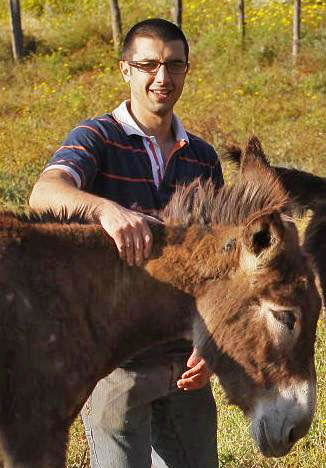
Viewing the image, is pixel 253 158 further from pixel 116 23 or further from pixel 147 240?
pixel 116 23

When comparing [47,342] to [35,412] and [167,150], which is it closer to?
[35,412]

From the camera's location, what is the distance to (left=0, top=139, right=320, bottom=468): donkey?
2.85 m

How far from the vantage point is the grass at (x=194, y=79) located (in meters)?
17.4

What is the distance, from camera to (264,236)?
9.61 feet

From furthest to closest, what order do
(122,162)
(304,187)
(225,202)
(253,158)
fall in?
(304,187), (122,162), (253,158), (225,202)

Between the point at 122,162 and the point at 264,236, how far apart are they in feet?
3.07

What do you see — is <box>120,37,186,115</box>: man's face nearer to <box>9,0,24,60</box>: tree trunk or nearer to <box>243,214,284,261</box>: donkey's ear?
<box>243,214,284,261</box>: donkey's ear

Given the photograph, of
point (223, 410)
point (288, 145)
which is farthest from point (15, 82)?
point (223, 410)

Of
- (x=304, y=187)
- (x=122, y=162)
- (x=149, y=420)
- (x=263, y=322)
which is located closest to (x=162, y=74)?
(x=122, y=162)

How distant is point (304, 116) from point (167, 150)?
59.7 feet

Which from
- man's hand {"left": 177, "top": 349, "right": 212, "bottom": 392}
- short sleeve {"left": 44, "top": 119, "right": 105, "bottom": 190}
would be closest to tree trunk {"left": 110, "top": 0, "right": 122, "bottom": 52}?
short sleeve {"left": 44, "top": 119, "right": 105, "bottom": 190}

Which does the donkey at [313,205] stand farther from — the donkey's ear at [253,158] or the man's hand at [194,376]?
the man's hand at [194,376]

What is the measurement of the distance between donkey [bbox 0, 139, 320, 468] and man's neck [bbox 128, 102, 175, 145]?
2.16 ft

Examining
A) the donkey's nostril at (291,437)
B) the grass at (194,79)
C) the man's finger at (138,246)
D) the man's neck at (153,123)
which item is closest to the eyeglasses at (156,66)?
the man's neck at (153,123)
